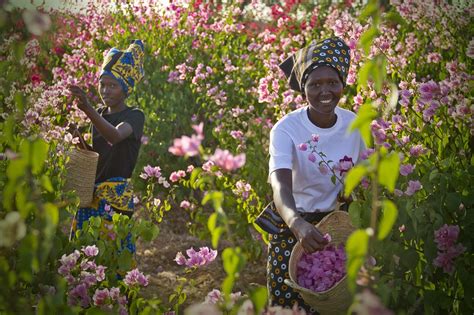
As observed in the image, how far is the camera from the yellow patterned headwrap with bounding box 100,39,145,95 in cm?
330

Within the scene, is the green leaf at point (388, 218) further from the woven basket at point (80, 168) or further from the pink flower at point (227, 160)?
the woven basket at point (80, 168)

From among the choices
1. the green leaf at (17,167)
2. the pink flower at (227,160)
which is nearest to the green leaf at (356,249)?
the pink flower at (227,160)

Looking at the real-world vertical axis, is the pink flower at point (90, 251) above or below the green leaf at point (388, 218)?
below

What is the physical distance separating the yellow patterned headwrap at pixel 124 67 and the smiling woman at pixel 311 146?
1.28m

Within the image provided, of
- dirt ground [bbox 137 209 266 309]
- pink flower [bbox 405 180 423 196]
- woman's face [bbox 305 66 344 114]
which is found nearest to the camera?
pink flower [bbox 405 180 423 196]

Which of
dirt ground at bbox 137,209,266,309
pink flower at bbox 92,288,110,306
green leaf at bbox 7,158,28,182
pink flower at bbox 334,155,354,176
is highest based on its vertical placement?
green leaf at bbox 7,158,28,182

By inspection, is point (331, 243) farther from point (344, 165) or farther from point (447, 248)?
point (447, 248)

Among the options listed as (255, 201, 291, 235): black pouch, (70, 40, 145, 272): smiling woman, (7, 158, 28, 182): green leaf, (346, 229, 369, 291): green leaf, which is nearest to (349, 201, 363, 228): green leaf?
(255, 201, 291, 235): black pouch

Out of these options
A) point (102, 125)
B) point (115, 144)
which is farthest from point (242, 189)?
point (102, 125)

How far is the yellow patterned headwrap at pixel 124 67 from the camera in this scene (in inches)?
130

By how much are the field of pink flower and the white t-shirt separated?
0.11ft

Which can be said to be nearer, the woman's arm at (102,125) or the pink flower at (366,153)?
the pink flower at (366,153)

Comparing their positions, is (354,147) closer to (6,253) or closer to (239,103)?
(6,253)

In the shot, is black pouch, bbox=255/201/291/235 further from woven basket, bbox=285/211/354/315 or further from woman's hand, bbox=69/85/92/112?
woman's hand, bbox=69/85/92/112
